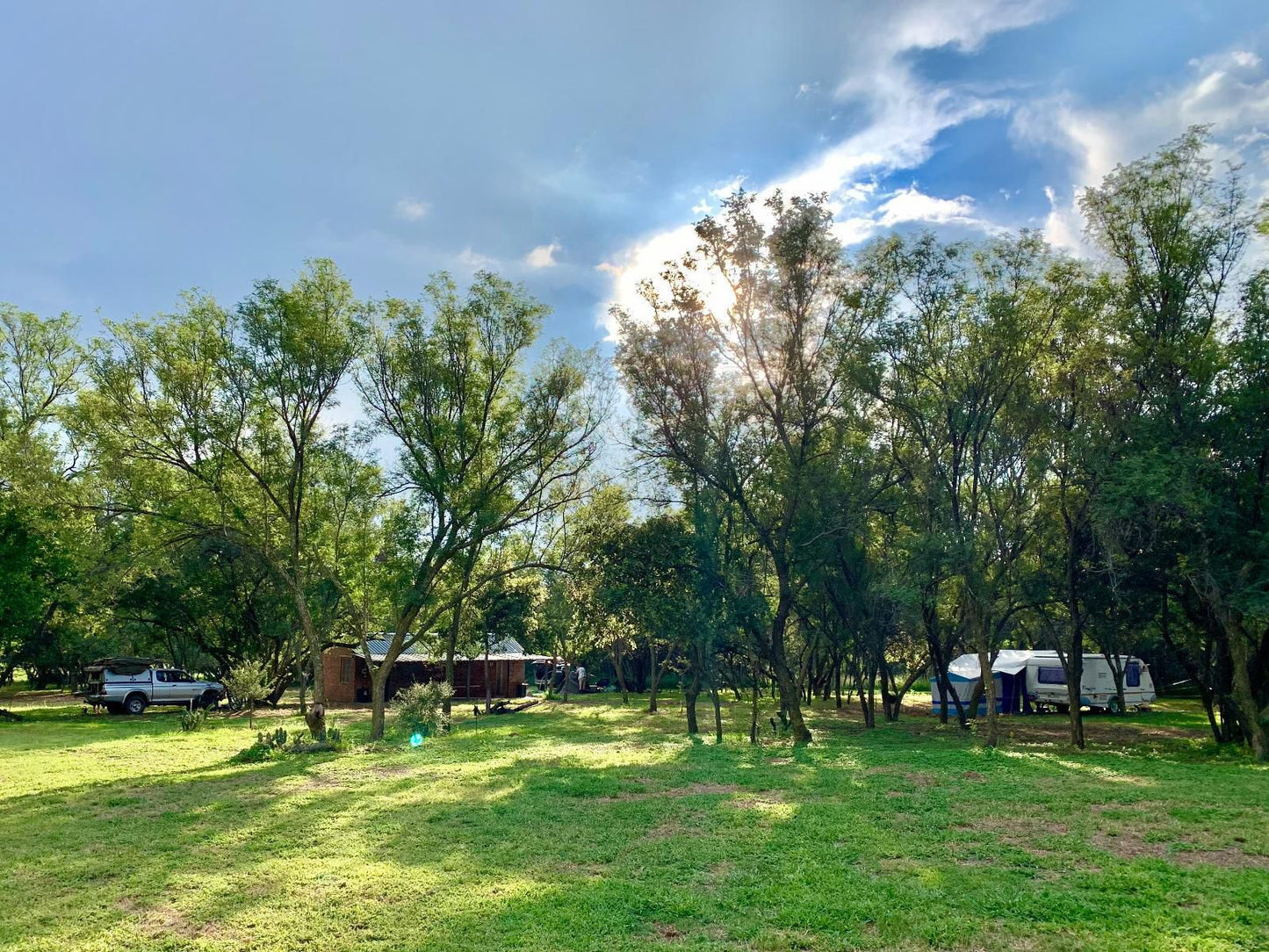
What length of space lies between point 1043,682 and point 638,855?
92.7 ft

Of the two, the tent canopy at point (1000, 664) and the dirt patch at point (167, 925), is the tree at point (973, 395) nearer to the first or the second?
the tent canopy at point (1000, 664)

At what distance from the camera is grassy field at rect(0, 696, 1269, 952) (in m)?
4.83

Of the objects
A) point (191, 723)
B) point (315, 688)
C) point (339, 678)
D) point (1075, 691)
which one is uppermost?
point (315, 688)

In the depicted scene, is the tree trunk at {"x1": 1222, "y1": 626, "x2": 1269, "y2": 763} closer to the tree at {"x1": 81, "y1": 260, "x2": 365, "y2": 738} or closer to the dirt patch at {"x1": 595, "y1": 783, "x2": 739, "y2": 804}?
the dirt patch at {"x1": 595, "y1": 783, "x2": 739, "y2": 804}

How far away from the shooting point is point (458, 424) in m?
18.5

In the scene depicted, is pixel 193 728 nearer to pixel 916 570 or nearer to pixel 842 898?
pixel 916 570

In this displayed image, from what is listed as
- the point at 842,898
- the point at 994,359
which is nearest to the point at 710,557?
the point at 994,359

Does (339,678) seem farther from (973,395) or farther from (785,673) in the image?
(973,395)

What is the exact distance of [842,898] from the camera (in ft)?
17.4

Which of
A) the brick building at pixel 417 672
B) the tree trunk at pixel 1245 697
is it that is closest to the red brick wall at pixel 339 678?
the brick building at pixel 417 672

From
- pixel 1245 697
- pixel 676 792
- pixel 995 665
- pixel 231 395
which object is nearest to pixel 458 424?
pixel 231 395

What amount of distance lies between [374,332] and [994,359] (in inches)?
571

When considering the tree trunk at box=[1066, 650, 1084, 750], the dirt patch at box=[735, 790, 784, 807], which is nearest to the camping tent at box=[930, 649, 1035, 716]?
the tree trunk at box=[1066, 650, 1084, 750]

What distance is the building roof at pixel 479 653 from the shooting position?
33.8 metres
